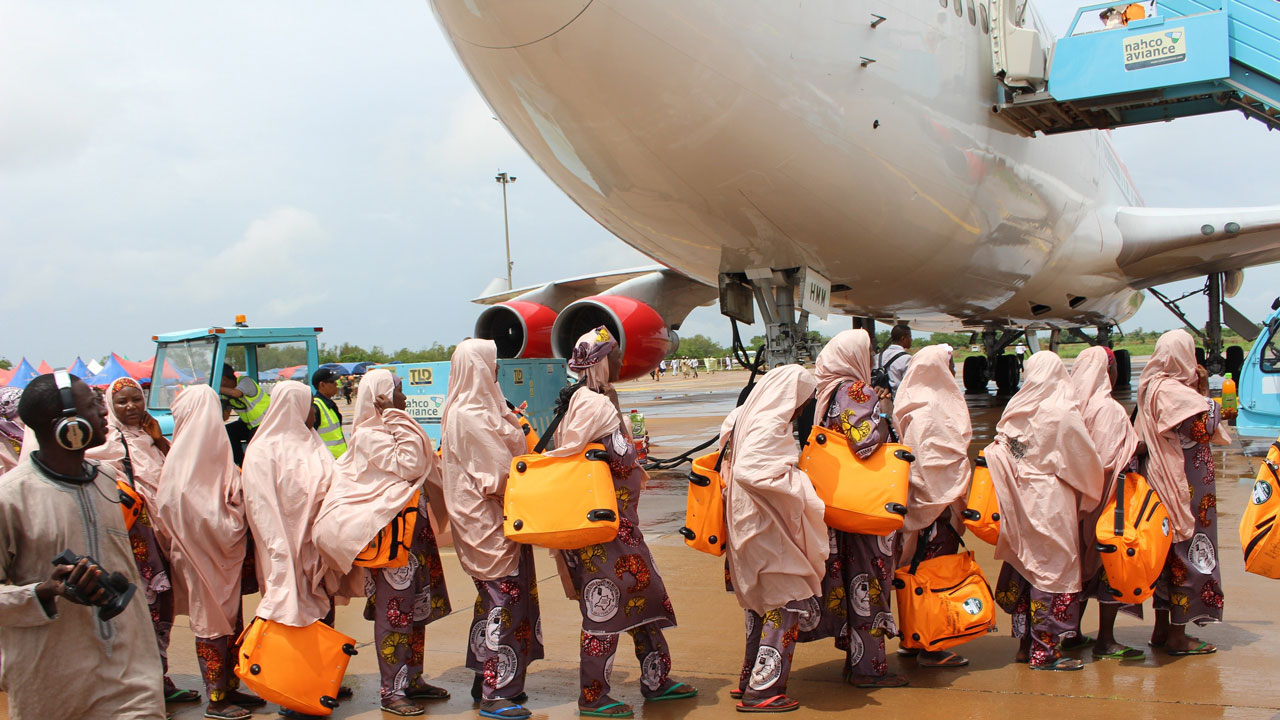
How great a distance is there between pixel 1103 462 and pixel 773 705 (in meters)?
1.68

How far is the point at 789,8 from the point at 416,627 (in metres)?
3.70

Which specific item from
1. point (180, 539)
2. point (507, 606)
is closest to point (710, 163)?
point (507, 606)

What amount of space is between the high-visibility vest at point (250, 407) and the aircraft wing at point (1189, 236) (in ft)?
31.9

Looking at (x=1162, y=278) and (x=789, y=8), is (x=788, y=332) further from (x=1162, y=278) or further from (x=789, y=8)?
(x=1162, y=278)

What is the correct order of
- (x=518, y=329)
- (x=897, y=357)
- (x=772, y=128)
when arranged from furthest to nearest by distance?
(x=518, y=329), (x=897, y=357), (x=772, y=128)

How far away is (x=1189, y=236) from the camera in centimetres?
1138

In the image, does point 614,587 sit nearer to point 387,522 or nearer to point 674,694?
A: point 674,694

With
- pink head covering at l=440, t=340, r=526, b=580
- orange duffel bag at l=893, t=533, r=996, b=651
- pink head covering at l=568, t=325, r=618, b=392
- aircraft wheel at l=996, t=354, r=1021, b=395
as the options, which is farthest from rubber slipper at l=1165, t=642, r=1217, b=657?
aircraft wheel at l=996, t=354, r=1021, b=395

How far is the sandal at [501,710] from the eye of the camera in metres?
3.60

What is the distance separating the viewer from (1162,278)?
12.9 m

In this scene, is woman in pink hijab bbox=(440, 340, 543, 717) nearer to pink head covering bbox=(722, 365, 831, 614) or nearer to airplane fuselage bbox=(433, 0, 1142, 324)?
pink head covering bbox=(722, 365, 831, 614)

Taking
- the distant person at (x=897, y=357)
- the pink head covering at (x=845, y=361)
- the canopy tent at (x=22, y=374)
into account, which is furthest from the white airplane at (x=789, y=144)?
the canopy tent at (x=22, y=374)

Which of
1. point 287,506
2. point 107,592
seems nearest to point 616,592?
point 287,506

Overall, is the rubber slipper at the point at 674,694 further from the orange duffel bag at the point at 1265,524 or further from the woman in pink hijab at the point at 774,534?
the orange duffel bag at the point at 1265,524
